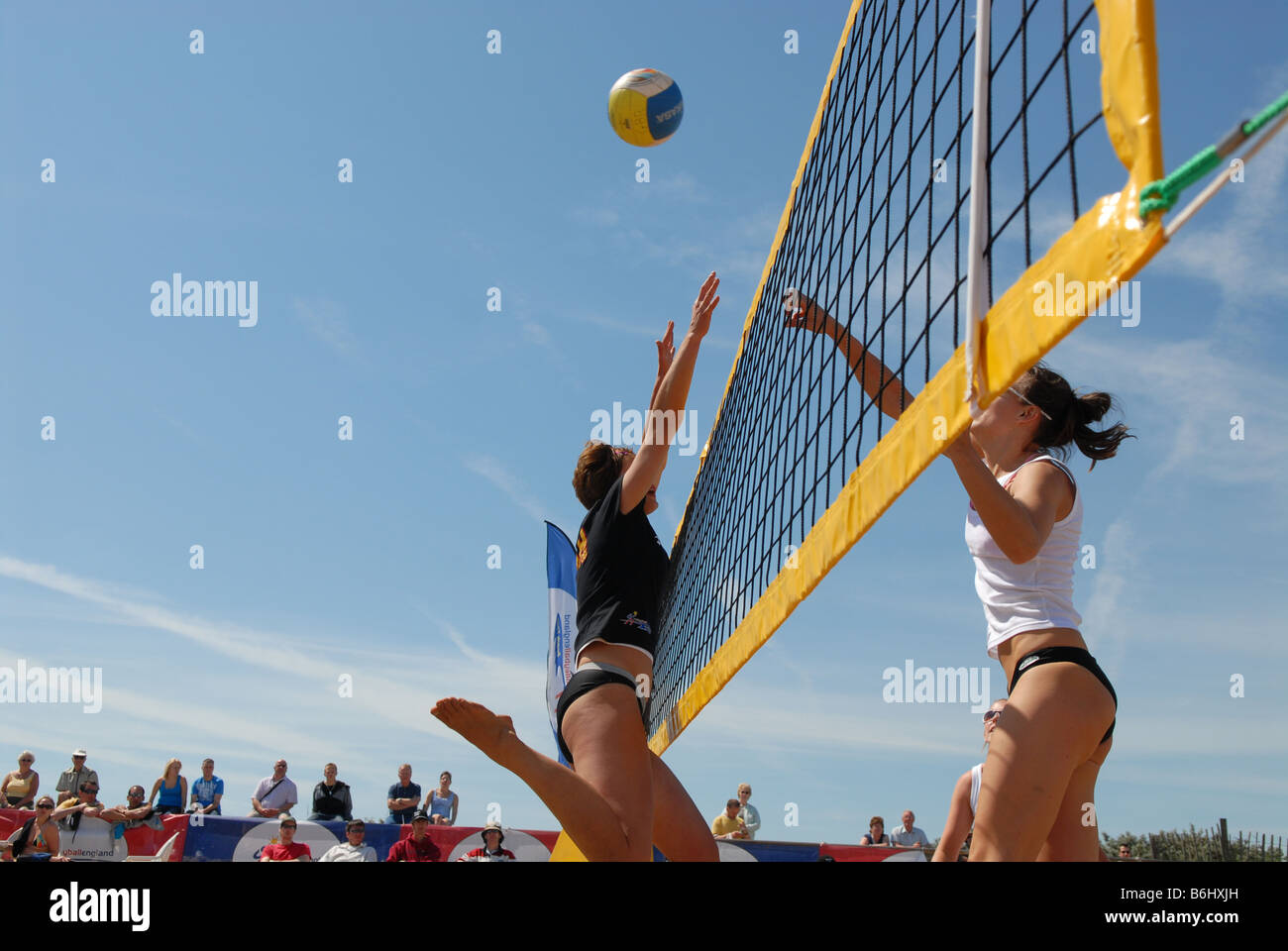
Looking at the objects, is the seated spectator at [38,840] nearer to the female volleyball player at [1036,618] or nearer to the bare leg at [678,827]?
the bare leg at [678,827]

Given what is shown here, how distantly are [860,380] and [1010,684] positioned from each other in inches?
52.4

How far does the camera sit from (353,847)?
30.3 ft

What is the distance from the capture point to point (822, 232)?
15.5ft

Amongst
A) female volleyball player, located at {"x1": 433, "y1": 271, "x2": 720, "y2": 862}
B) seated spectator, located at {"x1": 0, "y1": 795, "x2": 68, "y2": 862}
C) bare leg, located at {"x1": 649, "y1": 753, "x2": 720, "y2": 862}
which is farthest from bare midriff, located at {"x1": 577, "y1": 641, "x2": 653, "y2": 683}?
seated spectator, located at {"x1": 0, "y1": 795, "x2": 68, "y2": 862}

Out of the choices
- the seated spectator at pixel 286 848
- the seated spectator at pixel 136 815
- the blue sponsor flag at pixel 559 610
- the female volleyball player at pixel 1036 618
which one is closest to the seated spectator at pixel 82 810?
the seated spectator at pixel 136 815

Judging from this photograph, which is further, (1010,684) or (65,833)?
(65,833)

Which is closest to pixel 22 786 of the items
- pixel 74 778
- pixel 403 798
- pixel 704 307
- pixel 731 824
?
pixel 74 778

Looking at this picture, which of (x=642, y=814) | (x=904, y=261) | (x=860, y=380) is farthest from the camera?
(x=860, y=380)

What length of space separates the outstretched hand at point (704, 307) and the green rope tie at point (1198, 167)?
2.24m

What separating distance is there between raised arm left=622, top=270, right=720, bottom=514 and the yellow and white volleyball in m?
3.15

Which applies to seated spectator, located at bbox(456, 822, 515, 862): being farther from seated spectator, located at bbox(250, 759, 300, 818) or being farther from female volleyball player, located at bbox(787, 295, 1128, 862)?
female volleyball player, located at bbox(787, 295, 1128, 862)

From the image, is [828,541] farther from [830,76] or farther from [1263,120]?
[830,76]
